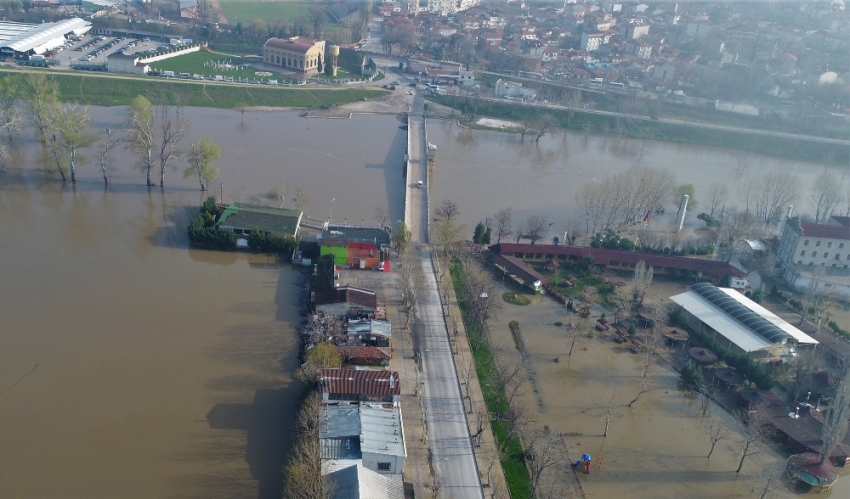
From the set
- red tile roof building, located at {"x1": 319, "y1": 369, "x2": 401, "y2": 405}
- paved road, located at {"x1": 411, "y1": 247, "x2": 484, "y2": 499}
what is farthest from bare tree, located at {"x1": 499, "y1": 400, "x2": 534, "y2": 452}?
red tile roof building, located at {"x1": 319, "y1": 369, "x2": 401, "y2": 405}

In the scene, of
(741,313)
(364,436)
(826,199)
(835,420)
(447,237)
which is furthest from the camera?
(826,199)

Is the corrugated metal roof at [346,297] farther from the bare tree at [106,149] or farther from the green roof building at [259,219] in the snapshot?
the bare tree at [106,149]

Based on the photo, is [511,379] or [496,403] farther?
[511,379]

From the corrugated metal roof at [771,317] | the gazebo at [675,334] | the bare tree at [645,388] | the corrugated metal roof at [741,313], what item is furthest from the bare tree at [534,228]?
the bare tree at [645,388]

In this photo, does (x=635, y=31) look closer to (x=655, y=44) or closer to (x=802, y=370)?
(x=655, y=44)

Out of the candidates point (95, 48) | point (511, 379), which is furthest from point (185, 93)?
point (511, 379)

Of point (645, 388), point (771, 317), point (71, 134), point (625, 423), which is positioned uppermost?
point (71, 134)

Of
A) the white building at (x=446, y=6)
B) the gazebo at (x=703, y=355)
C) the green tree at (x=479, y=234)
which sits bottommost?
the gazebo at (x=703, y=355)

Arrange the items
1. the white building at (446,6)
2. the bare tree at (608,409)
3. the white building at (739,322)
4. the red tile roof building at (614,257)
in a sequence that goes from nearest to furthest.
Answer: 1. the bare tree at (608,409)
2. the white building at (739,322)
3. the red tile roof building at (614,257)
4. the white building at (446,6)
